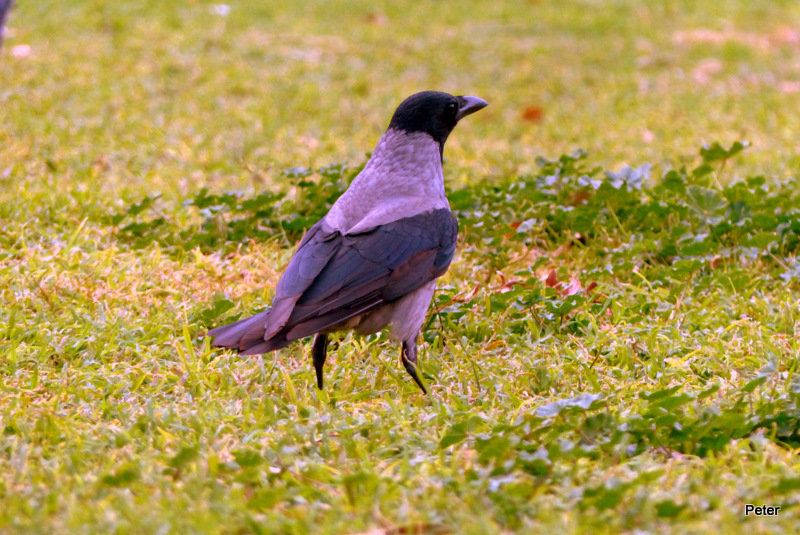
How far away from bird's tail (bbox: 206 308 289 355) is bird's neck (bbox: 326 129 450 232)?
0.53 m

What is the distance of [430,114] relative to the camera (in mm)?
4562

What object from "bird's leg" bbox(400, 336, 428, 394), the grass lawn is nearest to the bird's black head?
the grass lawn

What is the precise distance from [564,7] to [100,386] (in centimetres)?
1223

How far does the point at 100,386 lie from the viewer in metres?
3.80

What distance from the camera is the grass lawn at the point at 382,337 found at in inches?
113

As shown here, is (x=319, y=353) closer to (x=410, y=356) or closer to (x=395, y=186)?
(x=410, y=356)

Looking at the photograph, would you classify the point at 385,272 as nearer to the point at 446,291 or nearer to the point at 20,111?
the point at 446,291

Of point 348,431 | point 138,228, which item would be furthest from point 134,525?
point 138,228

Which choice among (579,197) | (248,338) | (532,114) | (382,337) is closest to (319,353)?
(248,338)

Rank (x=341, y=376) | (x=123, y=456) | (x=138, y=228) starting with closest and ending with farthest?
1. (x=123, y=456)
2. (x=341, y=376)
3. (x=138, y=228)

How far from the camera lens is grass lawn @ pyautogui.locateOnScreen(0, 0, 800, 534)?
2.87 meters

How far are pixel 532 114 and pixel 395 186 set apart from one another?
5.45 m

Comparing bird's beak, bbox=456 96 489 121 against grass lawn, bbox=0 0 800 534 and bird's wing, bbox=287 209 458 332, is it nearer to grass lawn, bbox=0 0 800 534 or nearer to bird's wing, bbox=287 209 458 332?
bird's wing, bbox=287 209 458 332

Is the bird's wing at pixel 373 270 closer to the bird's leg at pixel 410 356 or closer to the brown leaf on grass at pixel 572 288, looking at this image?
the bird's leg at pixel 410 356
